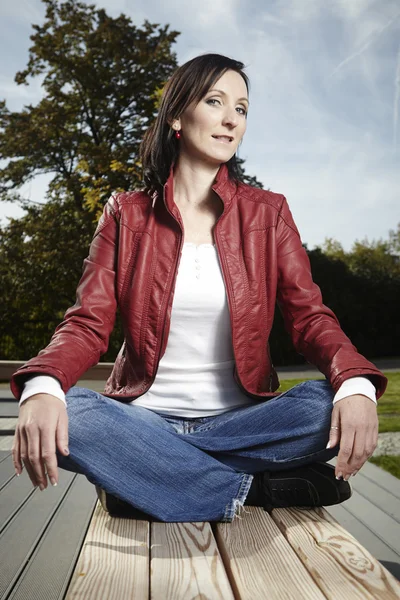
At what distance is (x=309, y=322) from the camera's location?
2080mm

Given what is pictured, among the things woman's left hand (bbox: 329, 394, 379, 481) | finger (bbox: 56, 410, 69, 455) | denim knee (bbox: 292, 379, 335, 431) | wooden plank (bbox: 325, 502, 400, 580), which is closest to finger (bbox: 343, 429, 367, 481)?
woman's left hand (bbox: 329, 394, 379, 481)

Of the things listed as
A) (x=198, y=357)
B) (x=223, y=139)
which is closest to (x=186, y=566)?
(x=198, y=357)

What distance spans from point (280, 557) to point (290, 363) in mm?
11757

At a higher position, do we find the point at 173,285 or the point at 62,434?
the point at 173,285

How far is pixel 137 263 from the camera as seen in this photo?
2.16 m

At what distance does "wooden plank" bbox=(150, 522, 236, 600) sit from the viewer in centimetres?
126

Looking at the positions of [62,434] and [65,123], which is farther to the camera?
[65,123]

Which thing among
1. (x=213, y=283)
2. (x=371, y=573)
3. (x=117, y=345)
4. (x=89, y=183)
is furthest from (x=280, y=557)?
(x=89, y=183)

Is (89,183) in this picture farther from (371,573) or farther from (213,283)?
(371,573)

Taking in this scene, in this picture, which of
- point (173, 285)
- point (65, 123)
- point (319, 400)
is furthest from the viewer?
point (65, 123)

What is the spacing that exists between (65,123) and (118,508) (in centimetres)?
1261

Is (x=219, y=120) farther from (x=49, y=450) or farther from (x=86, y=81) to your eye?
(x=86, y=81)

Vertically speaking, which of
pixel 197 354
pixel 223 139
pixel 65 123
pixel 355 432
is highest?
pixel 65 123

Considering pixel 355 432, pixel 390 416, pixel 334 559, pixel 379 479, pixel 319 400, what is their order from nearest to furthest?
pixel 334 559, pixel 355 432, pixel 319 400, pixel 379 479, pixel 390 416
